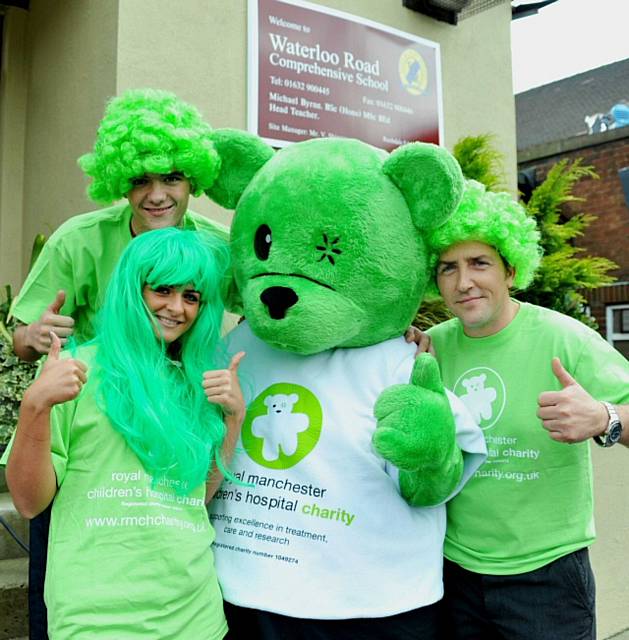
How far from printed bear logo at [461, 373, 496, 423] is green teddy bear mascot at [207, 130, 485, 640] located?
12 cm

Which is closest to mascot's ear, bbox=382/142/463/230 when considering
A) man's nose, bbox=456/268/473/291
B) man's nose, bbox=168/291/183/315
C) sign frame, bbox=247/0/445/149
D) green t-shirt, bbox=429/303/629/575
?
man's nose, bbox=456/268/473/291

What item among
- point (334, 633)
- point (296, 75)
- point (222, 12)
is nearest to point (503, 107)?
point (296, 75)

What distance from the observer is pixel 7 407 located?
3.05m

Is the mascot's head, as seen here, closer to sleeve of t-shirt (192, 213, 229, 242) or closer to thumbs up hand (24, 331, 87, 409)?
sleeve of t-shirt (192, 213, 229, 242)

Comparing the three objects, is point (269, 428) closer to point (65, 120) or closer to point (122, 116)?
point (122, 116)

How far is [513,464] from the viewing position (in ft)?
6.59

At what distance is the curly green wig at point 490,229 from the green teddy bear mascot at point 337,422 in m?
0.08

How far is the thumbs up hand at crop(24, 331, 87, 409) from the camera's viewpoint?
5.09 feet

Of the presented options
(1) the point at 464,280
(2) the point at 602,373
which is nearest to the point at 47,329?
(1) the point at 464,280

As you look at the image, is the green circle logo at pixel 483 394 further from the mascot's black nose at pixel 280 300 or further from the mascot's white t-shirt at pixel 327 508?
the mascot's black nose at pixel 280 300

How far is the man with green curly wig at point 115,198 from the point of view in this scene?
2092 mm

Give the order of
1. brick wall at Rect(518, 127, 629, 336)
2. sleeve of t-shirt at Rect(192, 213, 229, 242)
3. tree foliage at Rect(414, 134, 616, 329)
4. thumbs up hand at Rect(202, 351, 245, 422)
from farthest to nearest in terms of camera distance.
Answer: brick wall at Rect(518, 127, 629, 336), tree foliage at Rect(414, 134, 616, 329), sleeve of t-shirt at Rect(192, 213, 229, 242), thumbs up hand at Rect(202, 351, 245, 422)

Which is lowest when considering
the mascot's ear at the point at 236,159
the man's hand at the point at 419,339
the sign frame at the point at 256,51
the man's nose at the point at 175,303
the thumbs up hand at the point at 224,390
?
the thumbs up hand at the point at 224,390

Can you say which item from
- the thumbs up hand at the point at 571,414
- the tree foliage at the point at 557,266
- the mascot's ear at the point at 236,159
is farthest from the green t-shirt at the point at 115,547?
the tree foliage at the point at 557,266
